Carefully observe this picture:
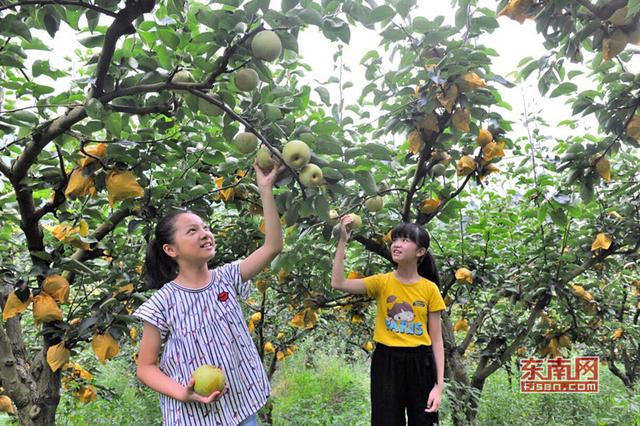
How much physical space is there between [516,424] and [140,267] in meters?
3.71

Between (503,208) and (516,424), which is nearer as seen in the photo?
(503,208)

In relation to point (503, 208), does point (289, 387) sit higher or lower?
lower

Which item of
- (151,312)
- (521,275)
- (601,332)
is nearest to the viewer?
(151,312)

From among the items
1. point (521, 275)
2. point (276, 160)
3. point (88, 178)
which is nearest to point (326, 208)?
point (276, 160)

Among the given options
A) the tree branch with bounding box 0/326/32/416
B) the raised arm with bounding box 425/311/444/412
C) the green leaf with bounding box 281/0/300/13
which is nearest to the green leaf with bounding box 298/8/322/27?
the green leaf with bounding box 281/0/300/13

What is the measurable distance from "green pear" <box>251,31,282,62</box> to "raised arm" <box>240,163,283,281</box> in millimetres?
343

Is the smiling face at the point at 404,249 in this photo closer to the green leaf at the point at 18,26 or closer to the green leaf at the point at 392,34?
the green leaf at the point at 392,34

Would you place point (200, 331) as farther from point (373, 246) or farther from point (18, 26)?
point (373, 246)

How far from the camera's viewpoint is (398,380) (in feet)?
6.77

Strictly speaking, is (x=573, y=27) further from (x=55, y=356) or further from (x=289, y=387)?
(x=289, y=387)

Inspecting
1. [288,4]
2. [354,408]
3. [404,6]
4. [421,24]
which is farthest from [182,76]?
[354,408]

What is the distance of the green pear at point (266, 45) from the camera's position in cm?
116

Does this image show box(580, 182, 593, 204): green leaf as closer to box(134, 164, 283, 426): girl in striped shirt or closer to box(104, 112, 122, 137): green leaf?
box(134, 164, 283, 426): girl in striped shirt

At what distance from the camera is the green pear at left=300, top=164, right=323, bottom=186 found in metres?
1.35
